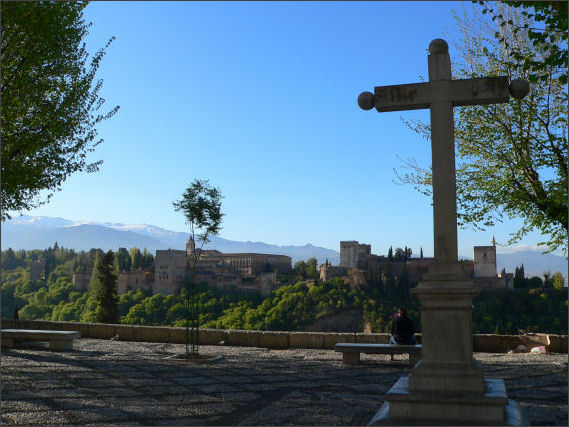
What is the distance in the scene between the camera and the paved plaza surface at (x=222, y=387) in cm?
618

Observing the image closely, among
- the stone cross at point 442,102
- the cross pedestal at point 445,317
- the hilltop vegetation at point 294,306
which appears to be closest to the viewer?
the cross pedestal at point 445,317

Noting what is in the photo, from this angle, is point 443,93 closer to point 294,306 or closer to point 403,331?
point 403,331

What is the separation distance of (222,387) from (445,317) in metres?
4.26

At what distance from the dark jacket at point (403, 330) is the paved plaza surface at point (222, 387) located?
521 millimetres

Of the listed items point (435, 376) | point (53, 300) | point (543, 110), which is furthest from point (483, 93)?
point (53, 300)

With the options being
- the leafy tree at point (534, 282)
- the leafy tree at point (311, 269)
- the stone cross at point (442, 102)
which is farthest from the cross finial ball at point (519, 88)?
the leafy tree at point (311, 269)

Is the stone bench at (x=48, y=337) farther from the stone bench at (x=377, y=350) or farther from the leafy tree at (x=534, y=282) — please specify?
the leafy tree at (x=534, y=282)

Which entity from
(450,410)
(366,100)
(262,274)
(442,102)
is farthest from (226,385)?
(262,274)

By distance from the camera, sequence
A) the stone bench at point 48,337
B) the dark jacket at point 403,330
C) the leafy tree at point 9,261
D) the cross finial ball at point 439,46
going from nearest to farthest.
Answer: the cross finial ball at point 439,46 → the dark jacket at point 403,330 → the stone bench at point 48,337 → the leafy tree at point 9,261

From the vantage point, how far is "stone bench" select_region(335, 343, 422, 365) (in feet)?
35.1

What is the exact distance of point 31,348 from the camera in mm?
13266

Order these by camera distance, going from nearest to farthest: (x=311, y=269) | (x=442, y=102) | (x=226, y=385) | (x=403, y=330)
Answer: (x=442, y=102) < (x=226, y=385) < (x=403, y=330) < (x=311, y=269)

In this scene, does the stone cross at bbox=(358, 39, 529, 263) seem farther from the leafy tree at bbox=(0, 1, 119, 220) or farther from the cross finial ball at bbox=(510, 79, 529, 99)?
the leafy tree at bbox=(0, 1, 119, 220)

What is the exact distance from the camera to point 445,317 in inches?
201
